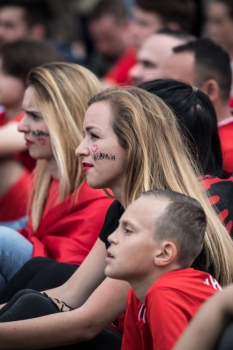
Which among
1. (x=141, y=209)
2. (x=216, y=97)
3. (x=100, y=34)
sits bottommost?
(x=100, y=34)

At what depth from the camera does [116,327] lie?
2922 millimetres

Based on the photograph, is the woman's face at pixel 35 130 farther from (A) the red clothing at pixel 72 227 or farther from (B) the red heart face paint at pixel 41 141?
(A) the red clothing at pixel 72 227

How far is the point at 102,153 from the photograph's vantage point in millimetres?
2771

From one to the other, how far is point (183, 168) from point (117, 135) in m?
0.29

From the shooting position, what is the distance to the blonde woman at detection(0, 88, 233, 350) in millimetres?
2576

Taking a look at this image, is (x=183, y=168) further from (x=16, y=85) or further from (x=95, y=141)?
(x=16, y=85)

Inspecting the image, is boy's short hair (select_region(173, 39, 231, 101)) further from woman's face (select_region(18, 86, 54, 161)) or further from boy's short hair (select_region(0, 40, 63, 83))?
woman's face (select_region(18, 86, 54, 161))

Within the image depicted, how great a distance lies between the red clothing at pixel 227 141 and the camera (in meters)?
3.81

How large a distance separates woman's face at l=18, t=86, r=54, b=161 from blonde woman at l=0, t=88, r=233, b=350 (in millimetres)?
817

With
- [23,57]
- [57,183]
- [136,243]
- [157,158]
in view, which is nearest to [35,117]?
[57,183]

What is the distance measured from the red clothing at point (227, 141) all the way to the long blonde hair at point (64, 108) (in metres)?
0.74

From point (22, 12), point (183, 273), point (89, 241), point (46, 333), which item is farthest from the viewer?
point (22, 12)

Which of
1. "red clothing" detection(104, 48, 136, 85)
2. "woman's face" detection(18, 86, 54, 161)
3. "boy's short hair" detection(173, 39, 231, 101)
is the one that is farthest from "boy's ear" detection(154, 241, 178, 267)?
"red clothing" detection(104, 48, 136, 85)

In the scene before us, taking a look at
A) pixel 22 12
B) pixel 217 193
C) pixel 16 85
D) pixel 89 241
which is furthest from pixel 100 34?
pixel 217 193
